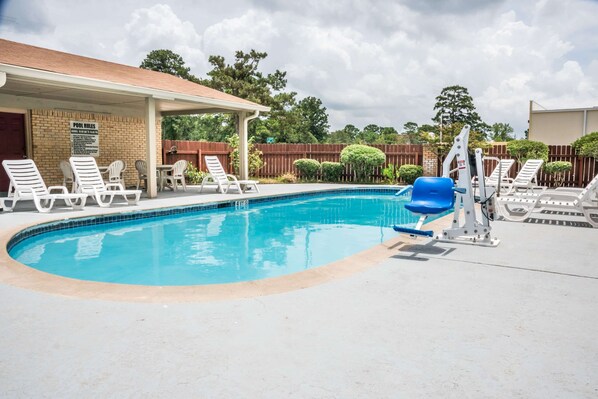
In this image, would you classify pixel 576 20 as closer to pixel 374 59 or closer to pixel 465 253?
pixel 465 253

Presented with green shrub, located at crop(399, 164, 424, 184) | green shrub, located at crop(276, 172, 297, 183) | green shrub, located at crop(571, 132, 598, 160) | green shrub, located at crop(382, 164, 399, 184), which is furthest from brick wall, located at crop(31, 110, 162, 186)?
green shrub, located at crop(571, 132, 598, 160)

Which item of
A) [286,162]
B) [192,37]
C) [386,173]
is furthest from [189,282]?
[192,37]

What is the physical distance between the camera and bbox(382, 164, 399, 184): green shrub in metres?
17.1

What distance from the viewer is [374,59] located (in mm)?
22094

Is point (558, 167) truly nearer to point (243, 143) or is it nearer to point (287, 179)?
point (287, 179)

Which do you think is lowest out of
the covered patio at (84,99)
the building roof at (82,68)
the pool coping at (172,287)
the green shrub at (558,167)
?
the pool coping at (172,287)

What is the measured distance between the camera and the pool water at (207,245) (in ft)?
16.8

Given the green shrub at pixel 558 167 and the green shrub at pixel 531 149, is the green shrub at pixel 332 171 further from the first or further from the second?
the green shrub at pixel 558 167

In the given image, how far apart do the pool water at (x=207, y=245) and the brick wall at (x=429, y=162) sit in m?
7.15

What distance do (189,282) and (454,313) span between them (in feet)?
9.10

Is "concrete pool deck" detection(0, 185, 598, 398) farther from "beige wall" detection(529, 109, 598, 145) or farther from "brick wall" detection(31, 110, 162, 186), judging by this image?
"beige wall" detection(529, 109, 598, 145)

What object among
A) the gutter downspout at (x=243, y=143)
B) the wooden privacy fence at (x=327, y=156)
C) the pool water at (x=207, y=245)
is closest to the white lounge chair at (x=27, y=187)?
the pool water at (x=207, y=245)

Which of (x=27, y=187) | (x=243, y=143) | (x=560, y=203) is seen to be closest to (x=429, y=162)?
(x=243, y=143)

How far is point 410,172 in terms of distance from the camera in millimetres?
16438
